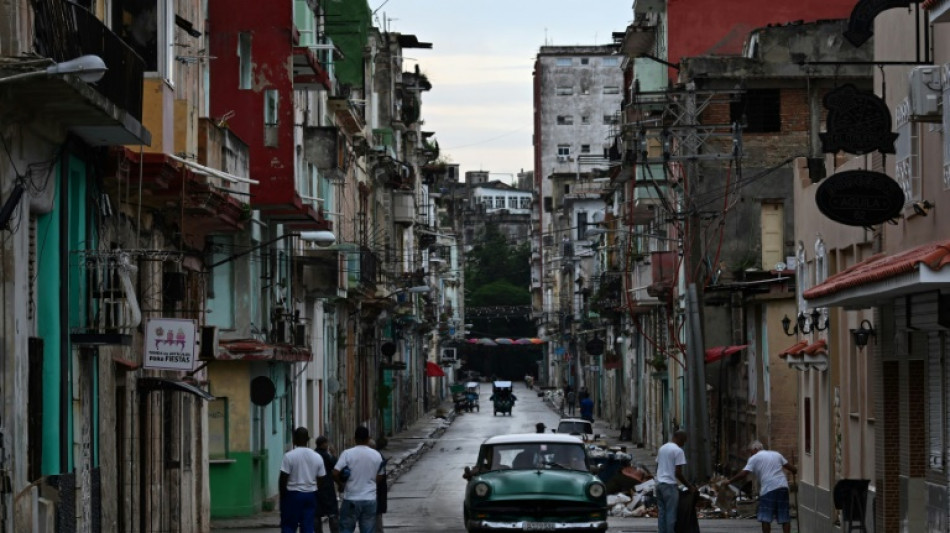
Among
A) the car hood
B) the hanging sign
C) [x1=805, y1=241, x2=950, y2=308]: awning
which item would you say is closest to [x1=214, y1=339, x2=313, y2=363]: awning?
the car hood

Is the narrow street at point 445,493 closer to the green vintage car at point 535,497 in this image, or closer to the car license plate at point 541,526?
the green vintage car at point 535,497

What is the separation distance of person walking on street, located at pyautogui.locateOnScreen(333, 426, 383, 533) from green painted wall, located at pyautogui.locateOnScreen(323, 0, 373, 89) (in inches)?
1172

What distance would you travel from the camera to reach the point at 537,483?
2547 centimetres

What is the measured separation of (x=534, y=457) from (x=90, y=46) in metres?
10.9

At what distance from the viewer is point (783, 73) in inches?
1897

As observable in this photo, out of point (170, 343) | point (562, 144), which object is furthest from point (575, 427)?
point (562, 144)

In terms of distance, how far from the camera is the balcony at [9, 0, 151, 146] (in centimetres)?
1634

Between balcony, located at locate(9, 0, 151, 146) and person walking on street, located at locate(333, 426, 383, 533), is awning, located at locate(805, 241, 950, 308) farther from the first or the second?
balcony, located at locate(9, 0, 151, 146)

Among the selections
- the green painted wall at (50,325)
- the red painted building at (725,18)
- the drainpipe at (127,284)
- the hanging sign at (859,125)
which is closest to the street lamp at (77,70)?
the green painted wall at (50,325)

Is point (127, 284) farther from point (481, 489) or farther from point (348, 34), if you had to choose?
point (348, 34)

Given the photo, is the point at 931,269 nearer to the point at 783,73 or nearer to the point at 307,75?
the point at 307,75

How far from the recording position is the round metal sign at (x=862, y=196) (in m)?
20.6

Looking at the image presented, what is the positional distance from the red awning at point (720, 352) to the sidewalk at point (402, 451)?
8.39 metres

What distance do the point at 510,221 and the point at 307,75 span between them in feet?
513
